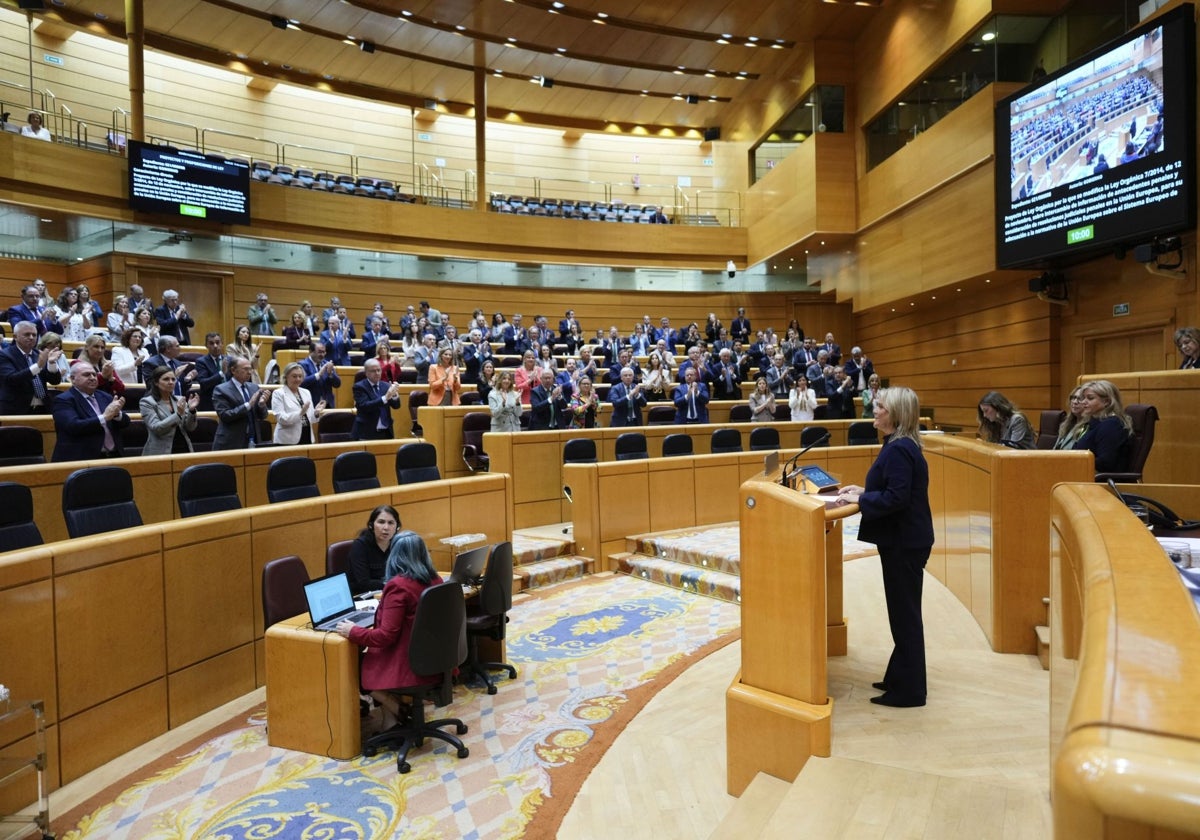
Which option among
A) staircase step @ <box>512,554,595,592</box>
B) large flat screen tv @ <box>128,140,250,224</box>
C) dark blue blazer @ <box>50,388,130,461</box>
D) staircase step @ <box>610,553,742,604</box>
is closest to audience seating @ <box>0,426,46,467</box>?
dark blue blazer @ <box>50,388,130,461</box>

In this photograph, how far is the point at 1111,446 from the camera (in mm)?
4023

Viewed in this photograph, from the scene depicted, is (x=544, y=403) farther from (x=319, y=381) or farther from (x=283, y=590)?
(x=283, y=590)

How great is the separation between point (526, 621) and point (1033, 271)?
839 centimetres

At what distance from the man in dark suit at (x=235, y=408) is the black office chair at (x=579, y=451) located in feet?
9.27

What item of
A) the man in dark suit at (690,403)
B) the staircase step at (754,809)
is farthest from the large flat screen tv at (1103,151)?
the staircase step at (754,809)

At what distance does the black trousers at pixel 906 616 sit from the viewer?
10.0ft

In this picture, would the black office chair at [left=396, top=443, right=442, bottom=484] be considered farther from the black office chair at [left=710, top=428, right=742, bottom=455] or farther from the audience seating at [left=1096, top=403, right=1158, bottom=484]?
the audience seating at [left=1096, top=403, right=1158, bottom=484]

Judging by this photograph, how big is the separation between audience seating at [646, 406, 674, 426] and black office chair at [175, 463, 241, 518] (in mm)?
5313

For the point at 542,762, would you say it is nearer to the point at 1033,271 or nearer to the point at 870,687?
the point at 870,687

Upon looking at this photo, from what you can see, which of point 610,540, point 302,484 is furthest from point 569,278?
point 302,484

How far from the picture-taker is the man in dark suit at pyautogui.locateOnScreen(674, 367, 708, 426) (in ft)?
29.9

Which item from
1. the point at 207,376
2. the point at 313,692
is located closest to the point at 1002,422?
the point at 313,692

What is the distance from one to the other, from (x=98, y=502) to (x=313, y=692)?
5.26 feet

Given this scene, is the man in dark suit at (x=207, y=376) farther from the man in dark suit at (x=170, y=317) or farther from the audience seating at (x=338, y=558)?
the man in dark suit at (x=170, y=317)
